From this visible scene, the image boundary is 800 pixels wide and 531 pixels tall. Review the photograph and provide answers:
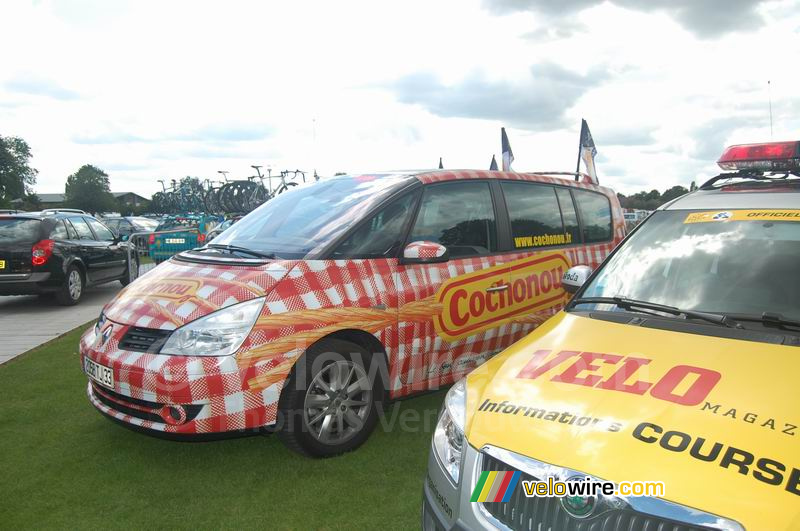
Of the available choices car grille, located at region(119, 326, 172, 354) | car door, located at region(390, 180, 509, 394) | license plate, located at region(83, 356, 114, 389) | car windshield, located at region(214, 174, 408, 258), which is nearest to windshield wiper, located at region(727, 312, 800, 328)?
car door, located at region(390, 180, 509, 394)

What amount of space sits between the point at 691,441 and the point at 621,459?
0.71ft

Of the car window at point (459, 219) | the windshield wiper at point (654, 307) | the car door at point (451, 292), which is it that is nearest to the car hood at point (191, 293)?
the car door at point (451, 292)

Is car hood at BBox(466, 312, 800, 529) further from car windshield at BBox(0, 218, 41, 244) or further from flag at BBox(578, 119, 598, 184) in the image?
flag at BBox(578, 119, 598, 184)

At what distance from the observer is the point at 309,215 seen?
420 centimetres

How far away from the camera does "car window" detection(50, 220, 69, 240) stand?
31.2 ft

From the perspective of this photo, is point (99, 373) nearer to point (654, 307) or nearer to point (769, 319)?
point (654, 307)

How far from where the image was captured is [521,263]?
4.69m

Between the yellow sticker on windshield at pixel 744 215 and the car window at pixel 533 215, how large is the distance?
166 centimetres

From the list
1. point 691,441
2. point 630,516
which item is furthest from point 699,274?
point 630,516

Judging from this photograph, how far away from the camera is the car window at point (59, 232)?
9.52 meters

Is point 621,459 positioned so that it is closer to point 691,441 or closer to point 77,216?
point 691,441

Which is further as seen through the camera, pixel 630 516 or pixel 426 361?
pixel 426 361

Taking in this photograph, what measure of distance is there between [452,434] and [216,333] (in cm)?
164

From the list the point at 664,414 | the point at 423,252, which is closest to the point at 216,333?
the point at 423,252
